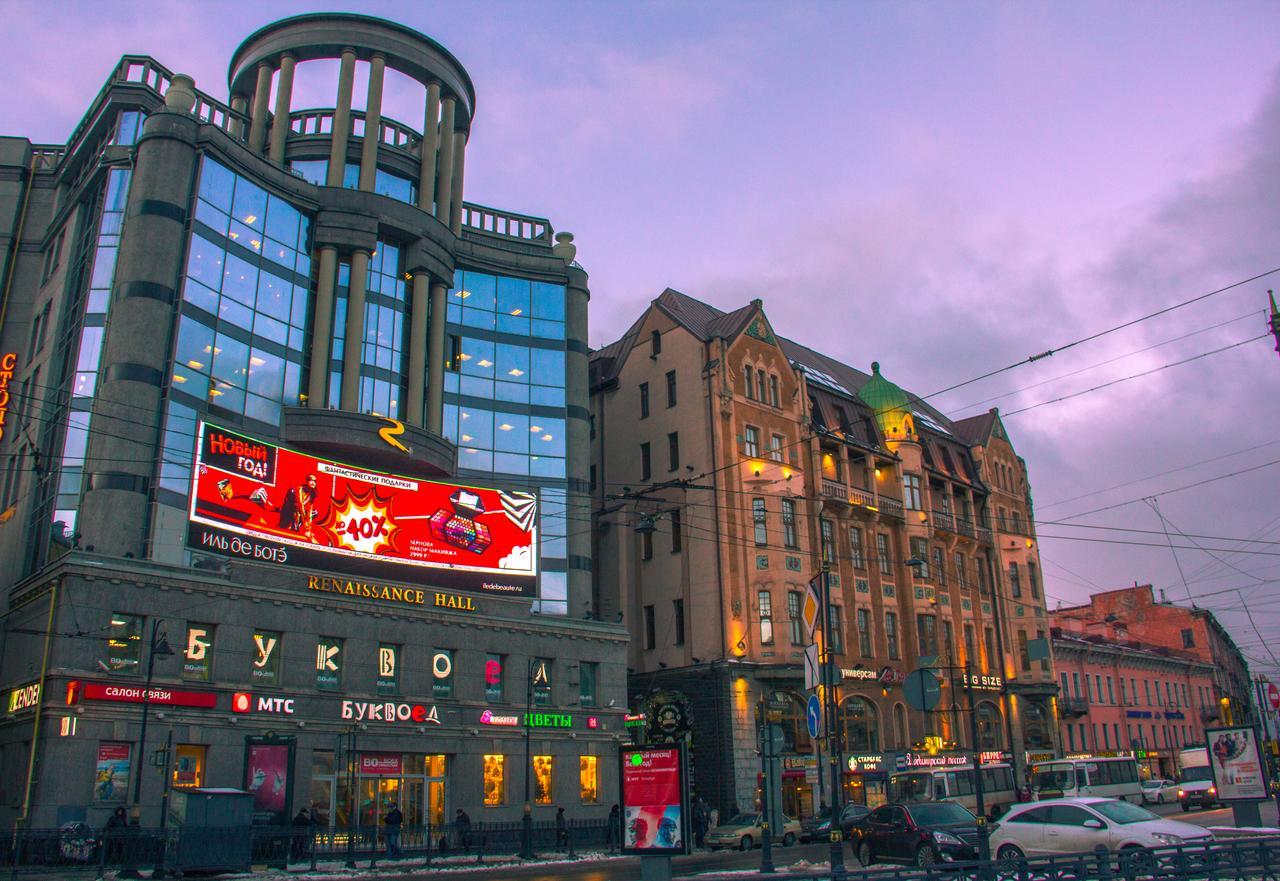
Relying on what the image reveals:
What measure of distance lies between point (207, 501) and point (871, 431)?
1642 inches

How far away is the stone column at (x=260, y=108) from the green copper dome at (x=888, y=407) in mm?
38737

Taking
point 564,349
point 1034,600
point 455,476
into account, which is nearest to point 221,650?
point 455,476

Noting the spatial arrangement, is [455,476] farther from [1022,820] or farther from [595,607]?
[1022,820]

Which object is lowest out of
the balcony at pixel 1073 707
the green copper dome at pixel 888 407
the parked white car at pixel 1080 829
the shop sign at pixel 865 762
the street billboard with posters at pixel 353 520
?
the parked white car at pixel 1080 829

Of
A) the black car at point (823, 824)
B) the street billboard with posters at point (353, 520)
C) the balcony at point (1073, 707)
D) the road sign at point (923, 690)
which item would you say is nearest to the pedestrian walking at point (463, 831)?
the street billboard with posters at point (353, 520)

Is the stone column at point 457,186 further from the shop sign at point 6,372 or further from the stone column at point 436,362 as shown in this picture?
the shop sign at point 6,372

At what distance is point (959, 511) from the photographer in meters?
71.7

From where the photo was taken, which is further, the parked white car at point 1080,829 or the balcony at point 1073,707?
the balcony at point 1073,707

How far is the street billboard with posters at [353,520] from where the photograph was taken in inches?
1515

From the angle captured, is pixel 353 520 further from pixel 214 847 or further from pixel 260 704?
pixel 214 847

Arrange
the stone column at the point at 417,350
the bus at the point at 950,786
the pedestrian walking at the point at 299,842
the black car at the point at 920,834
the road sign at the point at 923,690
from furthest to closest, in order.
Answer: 1. the bus at the point at 950,786
2. the stone column at the point at 417,350
3. the pedestrian walking at the point at 299,842
4. the black car at the point at 920,834
5. the road sign at the point at 923,690

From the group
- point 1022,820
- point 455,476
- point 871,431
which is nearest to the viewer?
point 1022,820

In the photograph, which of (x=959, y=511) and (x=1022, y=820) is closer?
(x=1022, y=820)

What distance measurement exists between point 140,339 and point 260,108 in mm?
15959
